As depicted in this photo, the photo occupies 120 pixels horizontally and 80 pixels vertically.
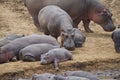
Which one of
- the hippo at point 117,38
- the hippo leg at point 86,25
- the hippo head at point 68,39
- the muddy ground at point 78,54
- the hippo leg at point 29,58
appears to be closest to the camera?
the muddy ground at point 78,54

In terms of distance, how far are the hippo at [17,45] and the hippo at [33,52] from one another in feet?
0.57

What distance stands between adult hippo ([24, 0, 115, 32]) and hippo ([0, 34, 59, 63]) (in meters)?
2.80

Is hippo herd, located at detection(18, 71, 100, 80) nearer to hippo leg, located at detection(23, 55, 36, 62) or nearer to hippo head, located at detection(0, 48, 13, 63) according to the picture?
hippo leg, located at detection(23, 55, 36, 62)

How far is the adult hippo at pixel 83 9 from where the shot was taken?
1397 centimetres

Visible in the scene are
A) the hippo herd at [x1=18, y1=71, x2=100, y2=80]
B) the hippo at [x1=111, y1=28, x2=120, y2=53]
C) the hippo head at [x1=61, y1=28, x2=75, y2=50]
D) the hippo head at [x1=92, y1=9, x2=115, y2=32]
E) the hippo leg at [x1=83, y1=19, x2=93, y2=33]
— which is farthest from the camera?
the hippo leg at [x1=83, y1=19, x2=93, y2=33]

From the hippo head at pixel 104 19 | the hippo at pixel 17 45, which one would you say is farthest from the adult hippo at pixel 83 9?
the hippo at pixel 17 45

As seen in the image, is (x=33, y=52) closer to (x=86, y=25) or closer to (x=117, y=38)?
(x=117, y=38)

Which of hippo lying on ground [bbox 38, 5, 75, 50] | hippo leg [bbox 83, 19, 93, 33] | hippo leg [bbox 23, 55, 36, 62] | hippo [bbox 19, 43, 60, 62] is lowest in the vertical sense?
hippo leg [bbox 83, 19, 93, 33]

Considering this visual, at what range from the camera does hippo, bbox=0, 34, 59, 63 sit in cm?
1065

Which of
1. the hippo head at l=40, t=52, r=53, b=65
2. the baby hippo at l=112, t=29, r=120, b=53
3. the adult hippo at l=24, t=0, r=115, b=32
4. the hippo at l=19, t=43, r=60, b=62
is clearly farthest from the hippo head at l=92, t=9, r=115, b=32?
the hippo head at l=40, t=52, r=53, b=65

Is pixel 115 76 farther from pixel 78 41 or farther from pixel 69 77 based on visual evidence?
pixel 78 41

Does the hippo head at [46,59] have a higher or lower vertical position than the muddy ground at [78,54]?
higher

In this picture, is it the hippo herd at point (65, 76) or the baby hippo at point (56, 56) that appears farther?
the baby hippo at point (56, 56)

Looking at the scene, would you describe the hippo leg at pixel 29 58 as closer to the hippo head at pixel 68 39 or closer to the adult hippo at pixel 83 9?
the hippo head at pixel 68 39
